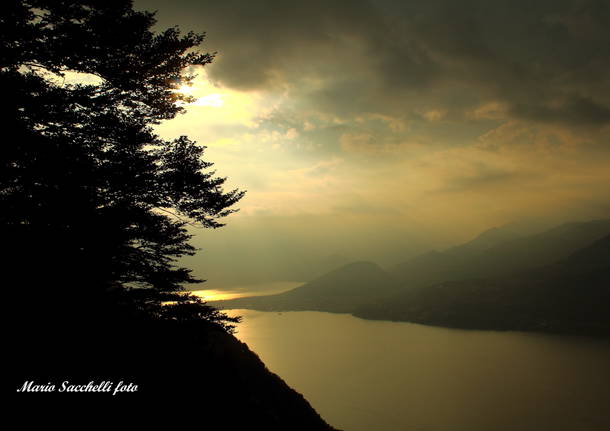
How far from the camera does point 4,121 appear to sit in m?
9.31

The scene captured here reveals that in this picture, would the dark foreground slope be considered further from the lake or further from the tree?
the lake

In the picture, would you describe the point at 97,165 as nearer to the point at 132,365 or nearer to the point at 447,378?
the point at 132,365

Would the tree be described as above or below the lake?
above

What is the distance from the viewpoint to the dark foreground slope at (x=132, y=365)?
8.08 meters

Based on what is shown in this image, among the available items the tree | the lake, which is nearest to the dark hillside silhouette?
the tree

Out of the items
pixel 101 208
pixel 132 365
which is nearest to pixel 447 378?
pixel 132 365

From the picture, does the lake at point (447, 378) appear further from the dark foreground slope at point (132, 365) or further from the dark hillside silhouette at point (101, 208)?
the dark hillside silhouette at point (101, 208)

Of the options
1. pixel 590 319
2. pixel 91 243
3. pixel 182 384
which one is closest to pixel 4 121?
pixel 91 243

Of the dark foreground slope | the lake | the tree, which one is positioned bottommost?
the lake

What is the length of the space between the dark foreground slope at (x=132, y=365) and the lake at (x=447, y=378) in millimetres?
64543

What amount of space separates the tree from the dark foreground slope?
2.38 feet

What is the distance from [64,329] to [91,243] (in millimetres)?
3087

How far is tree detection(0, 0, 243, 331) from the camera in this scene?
964 centimetres

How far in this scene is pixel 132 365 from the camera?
10398 mm
